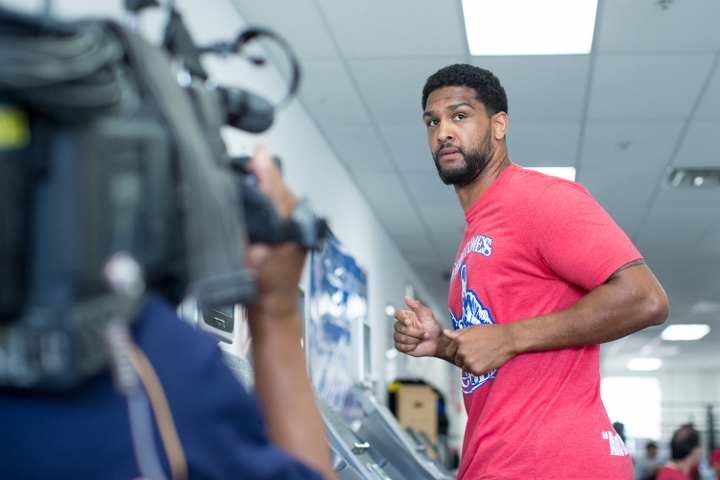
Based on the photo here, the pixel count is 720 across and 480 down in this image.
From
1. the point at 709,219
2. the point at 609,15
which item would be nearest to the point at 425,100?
the point at 609,15

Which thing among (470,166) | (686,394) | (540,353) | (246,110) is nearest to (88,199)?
(246,110)

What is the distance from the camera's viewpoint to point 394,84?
13.5ft

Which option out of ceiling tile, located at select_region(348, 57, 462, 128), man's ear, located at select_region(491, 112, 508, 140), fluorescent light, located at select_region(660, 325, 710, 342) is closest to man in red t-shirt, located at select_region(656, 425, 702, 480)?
ceiling tile, located at select_region(348, 57, 462, 128)

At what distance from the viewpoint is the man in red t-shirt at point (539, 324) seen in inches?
54.5

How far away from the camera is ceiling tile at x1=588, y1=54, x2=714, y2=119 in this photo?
384 centimetres

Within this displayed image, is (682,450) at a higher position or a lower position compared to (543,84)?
lower

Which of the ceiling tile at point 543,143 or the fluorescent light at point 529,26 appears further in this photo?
the ceiling tile at point 543,143

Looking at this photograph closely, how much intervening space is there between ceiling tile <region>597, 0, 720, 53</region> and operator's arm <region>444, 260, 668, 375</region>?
7.37ft

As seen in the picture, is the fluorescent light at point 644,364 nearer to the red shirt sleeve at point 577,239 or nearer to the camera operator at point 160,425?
the red shirt sleeve at point 577,239

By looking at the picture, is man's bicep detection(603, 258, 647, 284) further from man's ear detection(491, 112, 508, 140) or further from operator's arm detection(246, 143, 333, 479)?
operator's arm detection(246, 143, 333, 479)

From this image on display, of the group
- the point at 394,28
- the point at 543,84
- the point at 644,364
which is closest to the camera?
the point at 394,28

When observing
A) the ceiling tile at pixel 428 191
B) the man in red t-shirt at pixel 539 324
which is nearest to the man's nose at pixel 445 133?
the man in red t-shirt at pixel 539 324

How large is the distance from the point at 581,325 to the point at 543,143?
372 centimetres

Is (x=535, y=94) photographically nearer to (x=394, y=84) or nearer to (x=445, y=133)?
(x=394, y=84)
